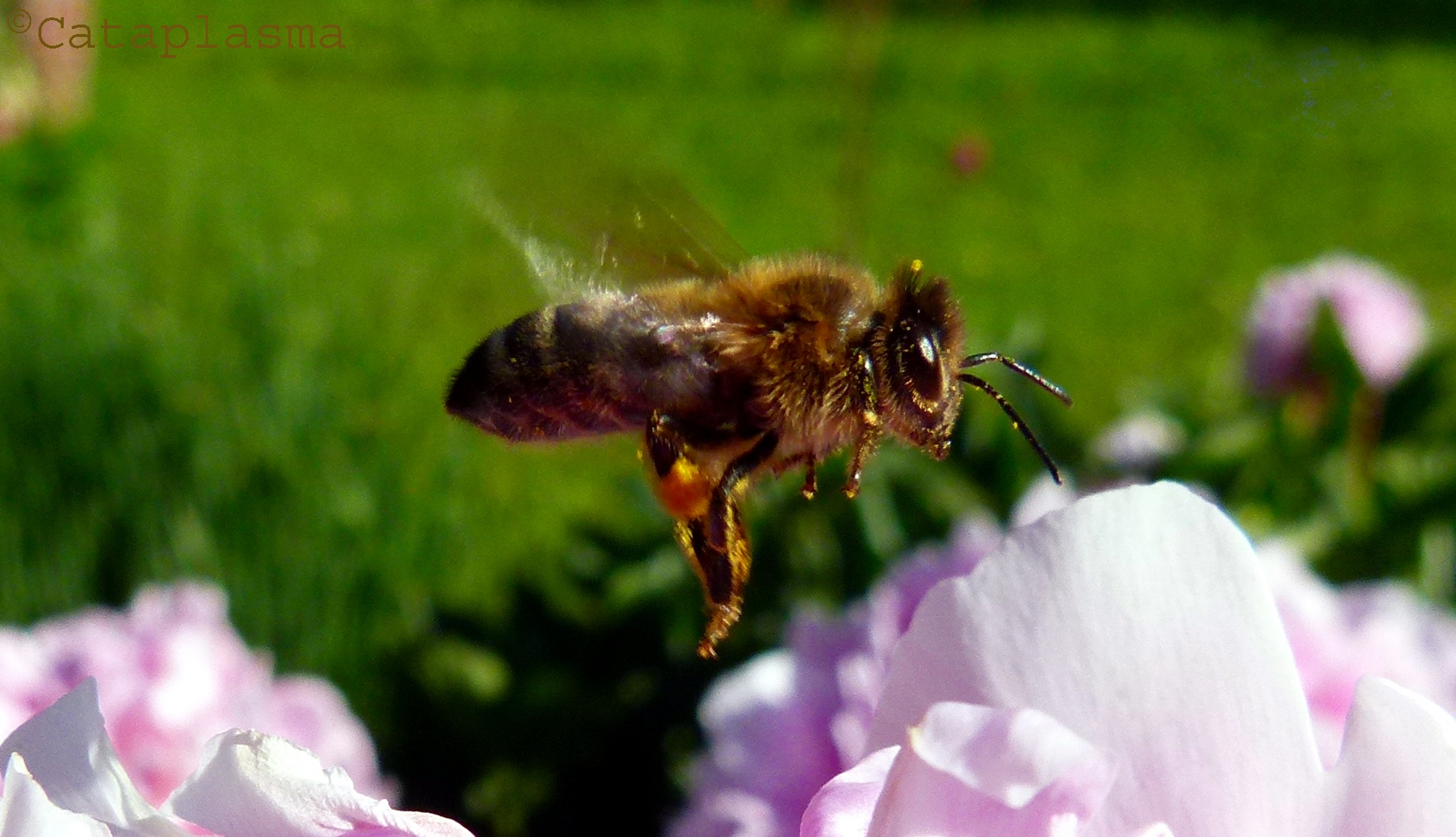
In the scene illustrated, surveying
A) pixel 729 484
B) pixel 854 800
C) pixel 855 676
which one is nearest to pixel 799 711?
pixel 855 676

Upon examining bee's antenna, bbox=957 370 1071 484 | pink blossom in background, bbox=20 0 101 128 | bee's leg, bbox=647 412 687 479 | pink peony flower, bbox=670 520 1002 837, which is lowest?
pink blossom in background, bbox=20 0 101 128

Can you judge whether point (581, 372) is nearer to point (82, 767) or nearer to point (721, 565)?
point (721, 565)

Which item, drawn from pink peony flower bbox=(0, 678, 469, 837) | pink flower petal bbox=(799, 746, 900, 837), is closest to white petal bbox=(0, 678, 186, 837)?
pink peony flower bbox=(0, 678, 469, 837)

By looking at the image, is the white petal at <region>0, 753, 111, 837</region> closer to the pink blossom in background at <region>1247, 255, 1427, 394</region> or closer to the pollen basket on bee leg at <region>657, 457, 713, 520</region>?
the pollen basket on bee leg at <region>657, 457, 713, 520</region>

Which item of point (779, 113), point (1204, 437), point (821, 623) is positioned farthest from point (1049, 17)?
point (821, 623)

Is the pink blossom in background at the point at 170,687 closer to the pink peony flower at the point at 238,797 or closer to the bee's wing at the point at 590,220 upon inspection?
the bee's wing at the point at 590,220

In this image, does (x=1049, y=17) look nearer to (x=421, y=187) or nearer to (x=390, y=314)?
(x=421, y=187)
